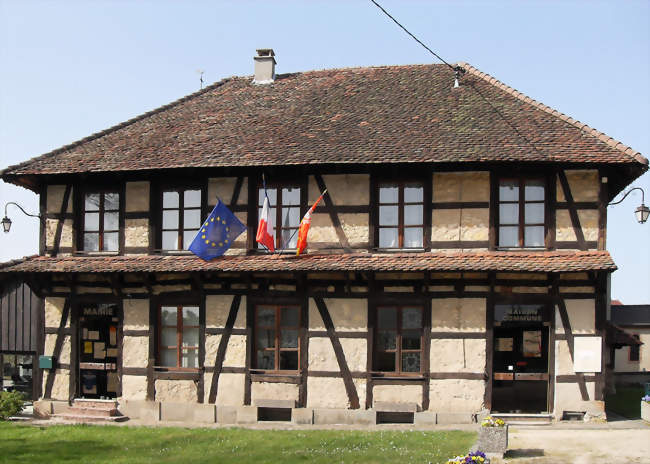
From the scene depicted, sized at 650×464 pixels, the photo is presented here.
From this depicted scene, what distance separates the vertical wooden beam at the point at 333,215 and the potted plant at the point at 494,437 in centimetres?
586

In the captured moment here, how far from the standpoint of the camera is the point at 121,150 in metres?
19.0

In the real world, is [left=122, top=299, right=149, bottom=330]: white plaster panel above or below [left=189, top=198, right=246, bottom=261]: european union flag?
below

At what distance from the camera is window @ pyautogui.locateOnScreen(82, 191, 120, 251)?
1873 cm

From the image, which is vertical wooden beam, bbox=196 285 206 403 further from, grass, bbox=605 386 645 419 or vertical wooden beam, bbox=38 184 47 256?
grass, bbox=605 386 645 419

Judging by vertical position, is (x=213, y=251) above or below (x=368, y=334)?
above

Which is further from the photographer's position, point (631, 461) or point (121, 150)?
point (121, 150)

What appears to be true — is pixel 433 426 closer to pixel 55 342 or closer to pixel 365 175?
pixel 365 175

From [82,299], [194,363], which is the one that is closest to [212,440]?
[194,363]

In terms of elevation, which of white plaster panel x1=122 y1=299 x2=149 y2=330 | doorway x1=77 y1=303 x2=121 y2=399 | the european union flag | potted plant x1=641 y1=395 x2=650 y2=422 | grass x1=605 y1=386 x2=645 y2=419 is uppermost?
the european union flag

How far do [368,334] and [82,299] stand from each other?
766 centimetres

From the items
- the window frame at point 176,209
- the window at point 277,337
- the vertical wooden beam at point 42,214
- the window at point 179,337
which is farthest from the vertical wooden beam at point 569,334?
the vertical wooden beam at point 42,214

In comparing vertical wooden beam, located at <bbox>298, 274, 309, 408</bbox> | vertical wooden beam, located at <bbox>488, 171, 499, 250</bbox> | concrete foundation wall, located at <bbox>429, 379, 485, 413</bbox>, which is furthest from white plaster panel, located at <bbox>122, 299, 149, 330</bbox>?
vertical wooden beam, located at <bbox>488, 171, 499, 250</bbox>

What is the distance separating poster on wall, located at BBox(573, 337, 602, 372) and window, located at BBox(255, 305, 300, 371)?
6.53 metres

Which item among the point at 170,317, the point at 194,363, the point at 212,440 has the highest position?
the point at 170,317
